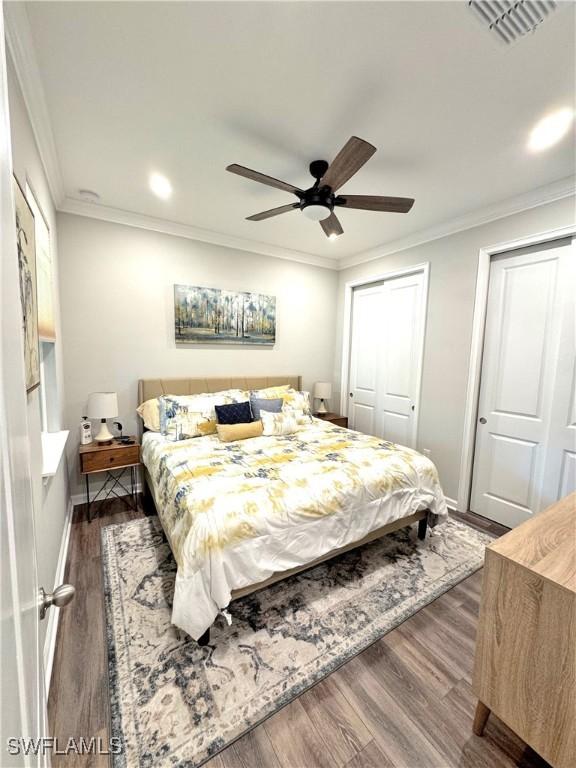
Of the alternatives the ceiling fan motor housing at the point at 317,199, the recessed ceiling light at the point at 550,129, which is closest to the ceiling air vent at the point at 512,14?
the recessed ceiling light at the point at 550,129

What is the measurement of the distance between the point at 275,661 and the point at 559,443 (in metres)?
2.49

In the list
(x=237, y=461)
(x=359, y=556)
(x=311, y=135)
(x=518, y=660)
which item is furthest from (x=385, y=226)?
(x=518, y=660)

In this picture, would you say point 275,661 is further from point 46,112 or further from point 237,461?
point 46,112

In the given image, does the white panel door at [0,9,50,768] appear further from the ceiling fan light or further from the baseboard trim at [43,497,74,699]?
the ceiling fan light

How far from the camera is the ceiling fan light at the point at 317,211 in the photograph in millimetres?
2006

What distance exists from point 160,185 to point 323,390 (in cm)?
278

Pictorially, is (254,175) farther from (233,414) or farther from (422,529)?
(422,529)

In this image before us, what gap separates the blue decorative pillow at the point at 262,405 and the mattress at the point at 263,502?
1.43 feet

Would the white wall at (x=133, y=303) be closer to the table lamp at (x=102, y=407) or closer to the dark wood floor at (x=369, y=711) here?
the table lamp at (x=102, y=407)

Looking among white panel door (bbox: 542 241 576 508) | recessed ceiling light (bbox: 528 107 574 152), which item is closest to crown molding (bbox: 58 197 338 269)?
recessed ceiling light (bbox: 528 107 574 152)

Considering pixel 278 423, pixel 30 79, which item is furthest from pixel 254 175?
pixel 278 423

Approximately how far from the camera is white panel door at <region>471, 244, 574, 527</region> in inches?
96.9

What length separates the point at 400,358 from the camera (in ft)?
11.8

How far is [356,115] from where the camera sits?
5.60ft
